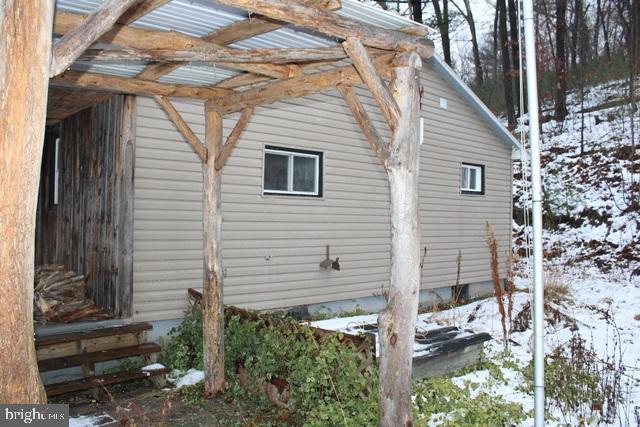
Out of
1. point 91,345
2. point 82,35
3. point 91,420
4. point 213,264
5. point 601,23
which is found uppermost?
point 601,23

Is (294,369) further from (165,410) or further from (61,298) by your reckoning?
(61,298)

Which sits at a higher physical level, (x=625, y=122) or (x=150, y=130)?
(x=625, y=122)

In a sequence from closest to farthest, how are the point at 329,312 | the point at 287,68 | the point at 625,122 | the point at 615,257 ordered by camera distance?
the point at 287,68
the point at 329,312
the point at 615,257
the point at 625,122

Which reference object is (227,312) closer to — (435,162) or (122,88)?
(122,88)

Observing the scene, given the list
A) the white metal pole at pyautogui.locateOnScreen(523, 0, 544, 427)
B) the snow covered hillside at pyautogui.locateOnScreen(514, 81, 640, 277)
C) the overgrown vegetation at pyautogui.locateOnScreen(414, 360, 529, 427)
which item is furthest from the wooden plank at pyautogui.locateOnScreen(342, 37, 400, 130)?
the snow covered hillside at pyautogui.locateOnScreen(514, 81, 640, 277)

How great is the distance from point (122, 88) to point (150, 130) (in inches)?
65.0

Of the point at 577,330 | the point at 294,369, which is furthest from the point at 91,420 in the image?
the point at 577,330

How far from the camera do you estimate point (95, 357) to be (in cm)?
571

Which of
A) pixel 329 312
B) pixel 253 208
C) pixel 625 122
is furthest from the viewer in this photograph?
pixel 625 122

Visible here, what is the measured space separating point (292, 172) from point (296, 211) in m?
0.60

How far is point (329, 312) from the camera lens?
29.8 ft

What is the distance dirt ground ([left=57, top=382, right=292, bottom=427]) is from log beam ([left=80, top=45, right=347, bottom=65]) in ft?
9.73

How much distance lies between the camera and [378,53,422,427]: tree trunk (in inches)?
154

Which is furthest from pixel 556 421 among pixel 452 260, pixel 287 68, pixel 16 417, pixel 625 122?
pixel 625 122
